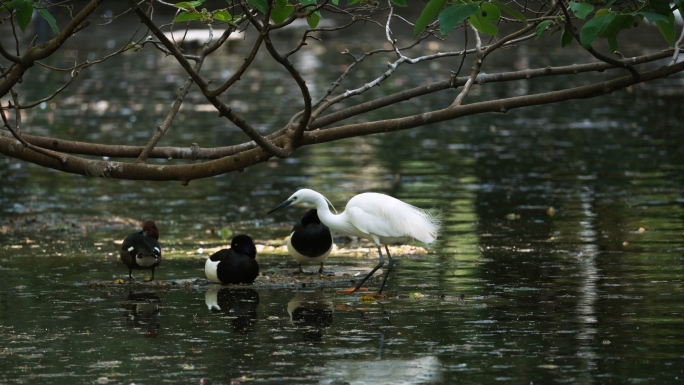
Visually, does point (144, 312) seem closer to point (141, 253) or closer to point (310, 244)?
point (141, 253)

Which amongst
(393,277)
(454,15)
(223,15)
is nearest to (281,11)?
(223,15)

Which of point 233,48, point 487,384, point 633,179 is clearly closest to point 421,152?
point 633,179

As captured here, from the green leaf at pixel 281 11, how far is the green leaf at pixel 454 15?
4.04ft

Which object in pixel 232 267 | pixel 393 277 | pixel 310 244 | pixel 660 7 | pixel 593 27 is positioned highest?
pixel 660 7

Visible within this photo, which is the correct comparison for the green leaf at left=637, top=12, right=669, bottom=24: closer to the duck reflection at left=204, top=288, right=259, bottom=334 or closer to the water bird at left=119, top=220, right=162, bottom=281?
the duck reflection at left=204, top=288, right=259, bottom=334

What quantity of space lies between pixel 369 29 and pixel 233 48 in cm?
1634

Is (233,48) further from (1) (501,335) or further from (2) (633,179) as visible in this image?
(1) (501,335)

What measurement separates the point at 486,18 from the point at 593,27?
0.76 metres

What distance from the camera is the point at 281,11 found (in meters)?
7.44

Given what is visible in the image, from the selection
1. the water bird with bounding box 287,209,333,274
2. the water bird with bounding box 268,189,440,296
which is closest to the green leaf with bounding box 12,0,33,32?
the water bird with bounding box 268,189,440,296

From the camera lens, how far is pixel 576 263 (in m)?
11.7

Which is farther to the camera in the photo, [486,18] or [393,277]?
[393,277]

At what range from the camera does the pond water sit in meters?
7.67

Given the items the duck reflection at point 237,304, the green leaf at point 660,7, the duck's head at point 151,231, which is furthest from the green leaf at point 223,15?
the duck's head at point 151,231
